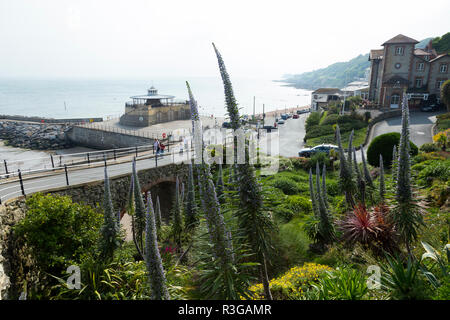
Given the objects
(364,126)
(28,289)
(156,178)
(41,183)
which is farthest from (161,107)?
(28,289)

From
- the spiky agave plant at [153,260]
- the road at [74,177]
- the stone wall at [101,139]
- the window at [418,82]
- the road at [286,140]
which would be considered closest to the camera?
the spiky agave plant at [153,260]

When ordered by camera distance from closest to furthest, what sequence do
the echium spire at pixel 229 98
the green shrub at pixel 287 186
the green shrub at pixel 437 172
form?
1. the echium spire at pixel 229 98
2. the green shrub at pixel 437 172
3. the green shrub at pixel 287 186

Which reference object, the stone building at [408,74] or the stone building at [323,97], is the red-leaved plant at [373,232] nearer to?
the stone building at [408,74]

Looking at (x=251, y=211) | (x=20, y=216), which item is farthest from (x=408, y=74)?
(x=20, y=216)

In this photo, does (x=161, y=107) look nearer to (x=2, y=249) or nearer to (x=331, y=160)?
(x=331, y=160)

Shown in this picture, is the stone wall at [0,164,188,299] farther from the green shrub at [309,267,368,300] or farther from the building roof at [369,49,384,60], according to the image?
the building roof at [369,49,384,60]

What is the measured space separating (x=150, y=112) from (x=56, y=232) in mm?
46195

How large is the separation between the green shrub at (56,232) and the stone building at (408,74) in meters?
49.5

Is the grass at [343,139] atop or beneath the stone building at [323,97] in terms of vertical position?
beneath

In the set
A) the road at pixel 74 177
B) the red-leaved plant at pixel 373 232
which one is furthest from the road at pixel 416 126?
the road at pixel 74 177

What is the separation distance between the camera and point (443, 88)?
131 feet

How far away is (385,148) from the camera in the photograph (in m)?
23.4

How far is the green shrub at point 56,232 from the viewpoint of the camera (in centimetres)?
952
